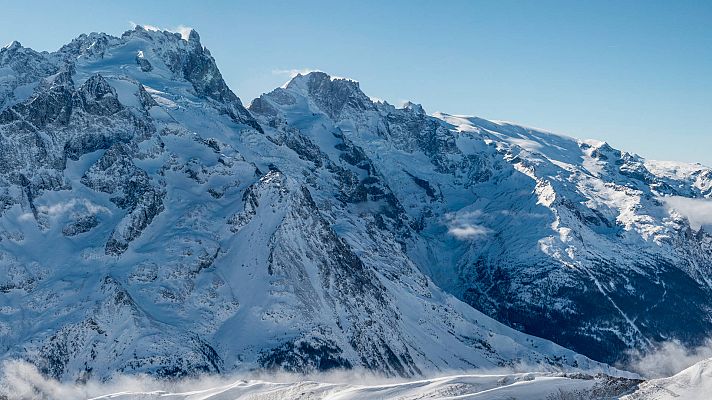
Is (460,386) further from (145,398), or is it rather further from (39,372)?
(39,372)

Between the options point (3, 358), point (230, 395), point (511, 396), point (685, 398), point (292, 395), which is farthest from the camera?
point (3, 358)

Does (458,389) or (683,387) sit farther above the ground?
(683,387)

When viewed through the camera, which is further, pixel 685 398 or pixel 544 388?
pixel 544 388

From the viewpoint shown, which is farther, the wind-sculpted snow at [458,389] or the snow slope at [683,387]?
the wind-sculpted snow at [458,389]

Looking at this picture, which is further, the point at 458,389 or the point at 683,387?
the point at 458,389

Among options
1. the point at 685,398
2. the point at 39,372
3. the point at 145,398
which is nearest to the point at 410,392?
the point at 685,398

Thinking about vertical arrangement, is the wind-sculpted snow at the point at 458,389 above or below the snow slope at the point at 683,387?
below

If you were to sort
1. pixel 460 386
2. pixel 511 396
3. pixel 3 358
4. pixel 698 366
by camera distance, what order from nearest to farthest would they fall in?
pixel 698 366
pixel 511 396
pixel 460 386
pixel 3 358

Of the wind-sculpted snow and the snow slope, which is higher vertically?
the snow slope

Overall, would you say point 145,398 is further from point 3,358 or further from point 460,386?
point 3,358

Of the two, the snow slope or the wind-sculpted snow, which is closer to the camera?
the snow slope
